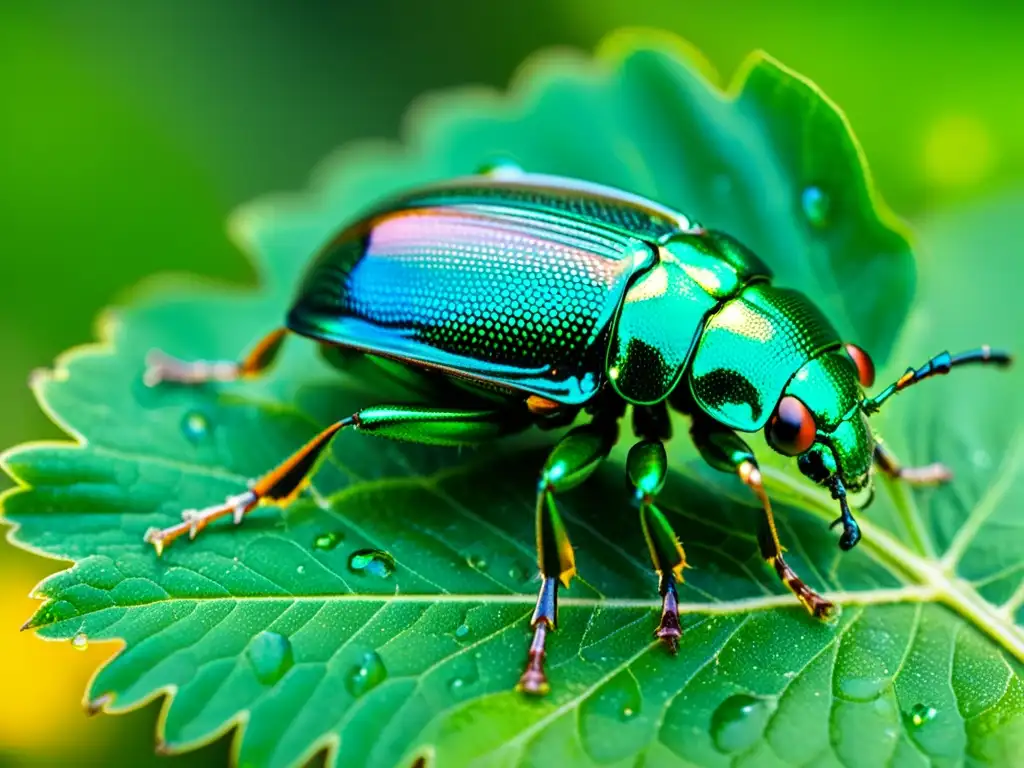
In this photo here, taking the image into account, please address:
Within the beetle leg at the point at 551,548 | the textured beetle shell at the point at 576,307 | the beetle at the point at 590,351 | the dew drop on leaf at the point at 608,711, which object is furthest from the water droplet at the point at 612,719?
the textured beetle shell at the point at 576,307

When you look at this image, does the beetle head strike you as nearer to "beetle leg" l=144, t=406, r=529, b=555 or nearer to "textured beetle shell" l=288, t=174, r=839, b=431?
"textured beetle shell" l=288, t=174, r=839, b=431

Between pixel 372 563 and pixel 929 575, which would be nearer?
pixel 372 563

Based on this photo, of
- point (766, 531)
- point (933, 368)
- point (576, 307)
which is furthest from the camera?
point (933, 368)

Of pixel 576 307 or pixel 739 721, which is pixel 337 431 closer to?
pixel 576 307

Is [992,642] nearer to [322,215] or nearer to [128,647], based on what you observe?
[128,647]

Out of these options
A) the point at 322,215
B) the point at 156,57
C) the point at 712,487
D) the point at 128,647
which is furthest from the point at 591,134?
the point at 156,57

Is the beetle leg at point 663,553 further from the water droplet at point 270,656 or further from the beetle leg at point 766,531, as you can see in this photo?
the water droplet at point 270,656

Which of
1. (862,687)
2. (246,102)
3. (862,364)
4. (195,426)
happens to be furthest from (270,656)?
(246,102)

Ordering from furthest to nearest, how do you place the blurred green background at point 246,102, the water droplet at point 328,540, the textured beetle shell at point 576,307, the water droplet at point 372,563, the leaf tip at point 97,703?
the blurred green background at point 246,102
the textured beetle shell at point 576,307
the water droplet at point 328,540
the water droplet at point 372,563
the leaf tip at point 97,703
